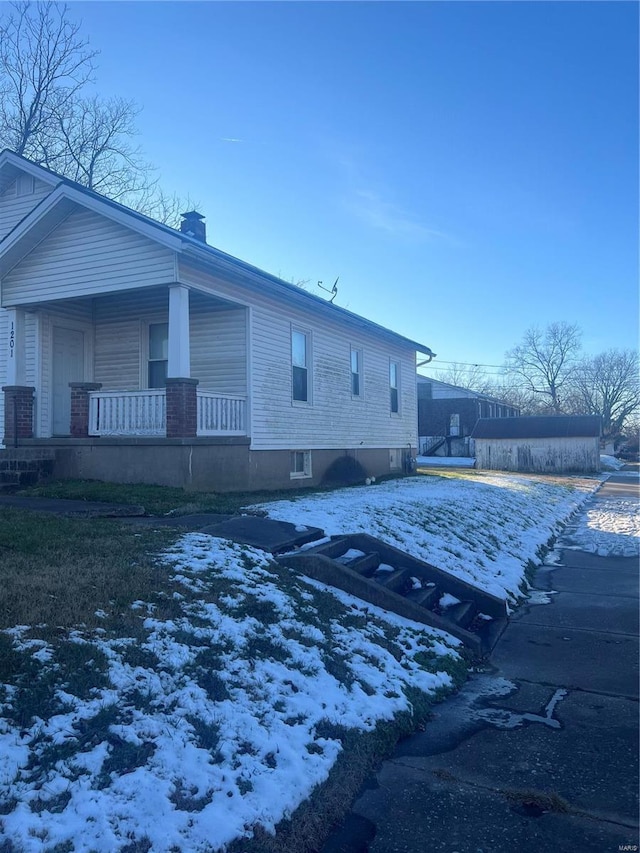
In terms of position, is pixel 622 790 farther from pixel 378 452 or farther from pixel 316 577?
pixel 378 452

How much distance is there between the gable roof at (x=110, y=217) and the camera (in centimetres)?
1106

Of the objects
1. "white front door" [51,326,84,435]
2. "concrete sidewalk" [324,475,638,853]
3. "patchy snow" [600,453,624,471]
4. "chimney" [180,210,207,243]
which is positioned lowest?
"patchy snow" [600,453,624,471]

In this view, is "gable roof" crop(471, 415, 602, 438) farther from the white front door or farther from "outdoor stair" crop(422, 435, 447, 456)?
the white front door

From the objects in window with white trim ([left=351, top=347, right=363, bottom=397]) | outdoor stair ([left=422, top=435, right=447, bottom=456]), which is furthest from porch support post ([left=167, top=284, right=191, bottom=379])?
outdoor stair ([left=422, top=435, right=447, bottom=456])

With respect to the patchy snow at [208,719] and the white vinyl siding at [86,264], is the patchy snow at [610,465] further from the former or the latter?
the patchy snow at [208,719]

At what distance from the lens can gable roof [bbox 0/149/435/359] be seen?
36.3 feet

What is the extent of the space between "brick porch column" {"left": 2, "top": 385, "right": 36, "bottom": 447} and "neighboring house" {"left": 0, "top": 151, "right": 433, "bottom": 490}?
3cm

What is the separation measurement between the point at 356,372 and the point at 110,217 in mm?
8082

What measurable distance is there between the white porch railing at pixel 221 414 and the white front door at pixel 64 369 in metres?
4.12

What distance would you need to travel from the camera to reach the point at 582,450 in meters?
34.1

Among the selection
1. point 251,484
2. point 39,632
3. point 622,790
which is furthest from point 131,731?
point 251,484

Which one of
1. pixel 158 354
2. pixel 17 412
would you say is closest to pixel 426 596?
pixel 158 354

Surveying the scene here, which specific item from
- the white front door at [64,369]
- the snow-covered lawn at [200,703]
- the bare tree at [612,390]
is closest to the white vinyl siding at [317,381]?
the white front door at [64,369]

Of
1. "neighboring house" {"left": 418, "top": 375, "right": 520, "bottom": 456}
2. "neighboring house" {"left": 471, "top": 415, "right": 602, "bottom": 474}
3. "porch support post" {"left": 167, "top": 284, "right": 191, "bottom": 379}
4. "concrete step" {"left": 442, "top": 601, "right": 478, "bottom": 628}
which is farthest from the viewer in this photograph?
"neighboring house" {"left": 418, "top": 375, "right": 520, "bottom": 456}
